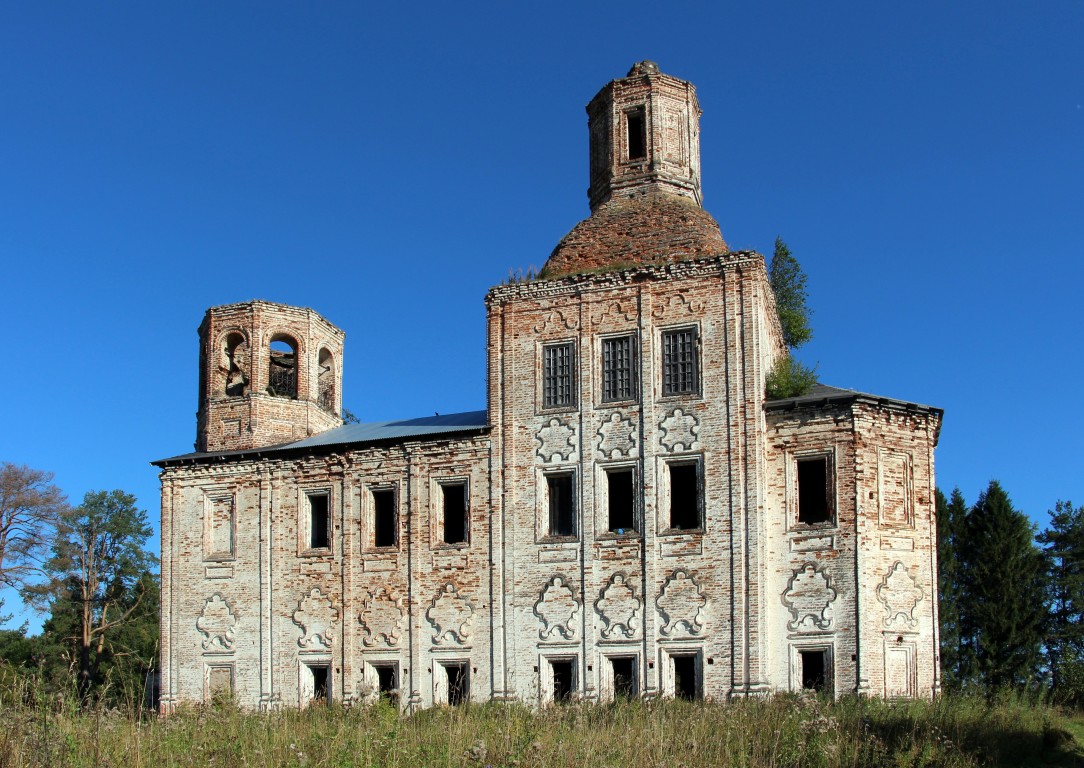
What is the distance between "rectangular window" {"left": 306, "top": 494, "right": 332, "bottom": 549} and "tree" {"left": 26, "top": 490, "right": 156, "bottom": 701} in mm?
17654

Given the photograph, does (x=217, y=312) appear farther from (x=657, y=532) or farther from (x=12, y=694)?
(x=12, y=694)

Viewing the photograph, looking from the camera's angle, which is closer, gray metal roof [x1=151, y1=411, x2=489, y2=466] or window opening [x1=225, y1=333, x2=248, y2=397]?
gray metal roof [x1=151, y1=411, x2=489, y2=466]

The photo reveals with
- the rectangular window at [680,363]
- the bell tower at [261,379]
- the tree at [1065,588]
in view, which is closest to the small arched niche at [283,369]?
the bell tower at [261,379]

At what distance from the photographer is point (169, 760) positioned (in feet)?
33.2

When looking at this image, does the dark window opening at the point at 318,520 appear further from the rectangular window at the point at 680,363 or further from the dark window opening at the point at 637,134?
the dark window opening at the point at 637,134

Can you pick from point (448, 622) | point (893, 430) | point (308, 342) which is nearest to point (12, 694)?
point (448, 622)

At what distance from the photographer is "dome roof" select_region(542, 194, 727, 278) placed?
2366 cm

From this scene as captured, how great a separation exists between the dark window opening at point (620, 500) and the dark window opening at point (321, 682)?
667cm

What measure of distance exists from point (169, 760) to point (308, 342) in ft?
64.2

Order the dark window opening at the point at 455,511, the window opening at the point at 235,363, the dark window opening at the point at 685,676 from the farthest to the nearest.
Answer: the window opening at the point at 235,363
the dark window opening at the point at 455,511
the dark window opening at the point at 685,676

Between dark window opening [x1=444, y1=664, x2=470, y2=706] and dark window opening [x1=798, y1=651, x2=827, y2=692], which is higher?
dark window opening [x1=798, y1=651, x2=827, y2=692]

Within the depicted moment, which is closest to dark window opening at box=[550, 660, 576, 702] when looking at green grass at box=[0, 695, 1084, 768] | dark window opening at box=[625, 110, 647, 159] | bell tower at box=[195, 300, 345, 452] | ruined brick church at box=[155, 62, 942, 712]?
ruined brick church at box=[155, 62, 942, 712]

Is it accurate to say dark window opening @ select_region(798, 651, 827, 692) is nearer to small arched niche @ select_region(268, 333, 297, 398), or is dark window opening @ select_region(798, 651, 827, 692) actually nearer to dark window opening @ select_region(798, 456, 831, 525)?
dark window opening @ select_region(798, 456, 831, 525)

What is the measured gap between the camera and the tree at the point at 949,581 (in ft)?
112
